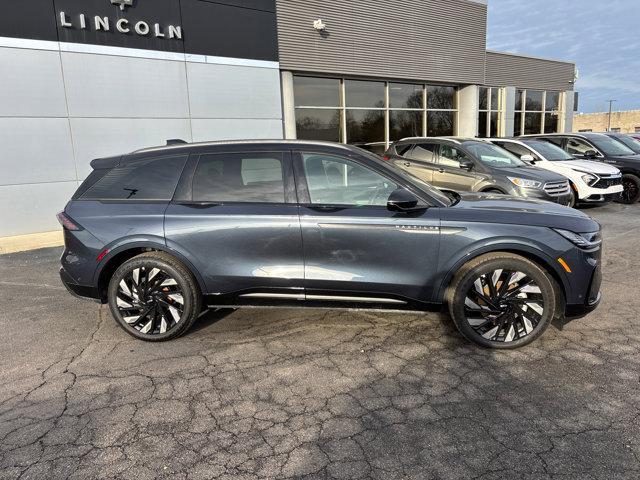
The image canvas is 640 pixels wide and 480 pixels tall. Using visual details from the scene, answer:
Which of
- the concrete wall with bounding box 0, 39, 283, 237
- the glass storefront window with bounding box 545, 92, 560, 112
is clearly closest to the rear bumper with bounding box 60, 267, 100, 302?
the concrete wall with bounding box 0, 39, 283, 237

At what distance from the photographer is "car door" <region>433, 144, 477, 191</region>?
9008 millimetres

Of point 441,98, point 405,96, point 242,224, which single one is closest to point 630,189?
point 405,96

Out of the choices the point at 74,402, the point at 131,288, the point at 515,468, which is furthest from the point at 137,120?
the point at 515,468

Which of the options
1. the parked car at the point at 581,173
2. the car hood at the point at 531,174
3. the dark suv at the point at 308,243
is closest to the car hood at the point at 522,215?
the dark suv at the point at 308,243

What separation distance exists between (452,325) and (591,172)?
7.74 metres

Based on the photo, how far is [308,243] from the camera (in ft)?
12.5

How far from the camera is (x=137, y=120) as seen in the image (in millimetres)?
10102

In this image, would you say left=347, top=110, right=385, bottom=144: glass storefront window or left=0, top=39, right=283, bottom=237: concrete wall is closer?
left=0, top=39, right=283, bottom=237: concrete wall

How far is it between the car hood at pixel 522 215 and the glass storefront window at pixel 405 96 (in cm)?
1217

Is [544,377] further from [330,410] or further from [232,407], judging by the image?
[232,407]

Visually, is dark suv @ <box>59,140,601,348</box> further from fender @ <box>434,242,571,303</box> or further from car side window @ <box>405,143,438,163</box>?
car side window @ <box>405,143,438,163</box>

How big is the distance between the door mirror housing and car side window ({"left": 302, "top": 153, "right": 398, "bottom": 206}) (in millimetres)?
128

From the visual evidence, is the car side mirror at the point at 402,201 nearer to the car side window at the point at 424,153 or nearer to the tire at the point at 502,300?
the tire at the point at 502,300

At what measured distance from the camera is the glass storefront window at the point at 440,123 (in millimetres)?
16828
